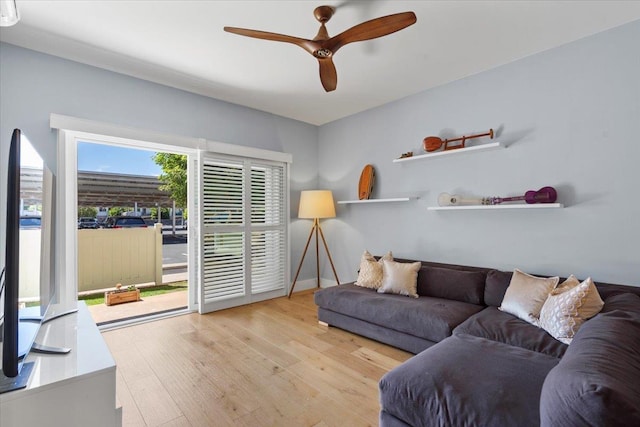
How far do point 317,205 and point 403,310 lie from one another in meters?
2.11

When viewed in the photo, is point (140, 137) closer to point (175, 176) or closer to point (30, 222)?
point (30, 222)

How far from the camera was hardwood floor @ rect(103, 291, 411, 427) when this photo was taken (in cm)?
190

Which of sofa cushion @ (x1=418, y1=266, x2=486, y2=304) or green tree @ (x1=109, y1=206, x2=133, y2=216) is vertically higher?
green tree @ (x1=109, y1=206, x2=133, y2=216)

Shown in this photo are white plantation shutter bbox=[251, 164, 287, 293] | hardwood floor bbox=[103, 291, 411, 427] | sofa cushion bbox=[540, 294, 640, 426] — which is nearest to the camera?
sofa cushion bbox=[540, 294, 640, 426]

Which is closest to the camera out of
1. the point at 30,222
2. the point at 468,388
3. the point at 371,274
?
the point at 30,222

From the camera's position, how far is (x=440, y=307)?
268 centimetres

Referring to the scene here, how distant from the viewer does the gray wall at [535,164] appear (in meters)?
2.46

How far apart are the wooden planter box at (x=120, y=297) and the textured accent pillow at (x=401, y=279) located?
3576 millimetres

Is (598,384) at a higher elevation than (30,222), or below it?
below

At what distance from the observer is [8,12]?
113 centimetres

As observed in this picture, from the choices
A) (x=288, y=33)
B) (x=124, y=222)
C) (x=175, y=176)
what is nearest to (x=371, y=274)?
(x=288, y=33)

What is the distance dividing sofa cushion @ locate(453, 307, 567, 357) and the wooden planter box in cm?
431

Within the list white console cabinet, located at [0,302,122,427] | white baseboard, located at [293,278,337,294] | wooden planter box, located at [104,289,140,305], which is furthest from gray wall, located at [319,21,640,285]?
wooden planter box, located at [104,289,140,305]

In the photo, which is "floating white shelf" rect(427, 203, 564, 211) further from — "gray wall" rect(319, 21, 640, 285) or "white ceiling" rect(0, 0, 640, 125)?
"white ceiling" rect(0, 0, 640, 125)
